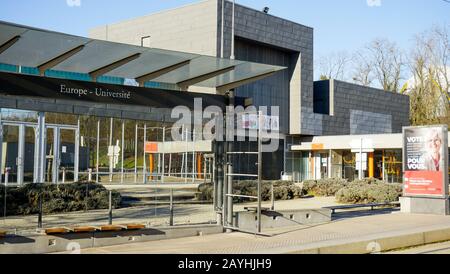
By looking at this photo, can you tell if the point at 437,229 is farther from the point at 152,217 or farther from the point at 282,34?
the point at 282,34

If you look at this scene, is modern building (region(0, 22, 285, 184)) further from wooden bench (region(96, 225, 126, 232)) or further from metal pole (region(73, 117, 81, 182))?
wooden bench (region(96, 225, 126, 232))

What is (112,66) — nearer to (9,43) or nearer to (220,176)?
(9,43)

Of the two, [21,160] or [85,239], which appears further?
[21,160]

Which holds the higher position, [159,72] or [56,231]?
[159,72]

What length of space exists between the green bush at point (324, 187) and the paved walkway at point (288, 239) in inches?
521

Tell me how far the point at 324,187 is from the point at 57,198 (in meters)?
17.6

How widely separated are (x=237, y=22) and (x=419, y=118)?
34.4 m

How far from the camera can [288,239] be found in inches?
467

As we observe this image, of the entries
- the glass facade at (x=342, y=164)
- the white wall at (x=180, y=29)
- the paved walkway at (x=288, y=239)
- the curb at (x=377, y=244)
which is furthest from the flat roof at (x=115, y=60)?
the glass facade at (x=342, y=164)

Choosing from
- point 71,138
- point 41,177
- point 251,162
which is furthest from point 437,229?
point 251,162

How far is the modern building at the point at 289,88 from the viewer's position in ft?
132

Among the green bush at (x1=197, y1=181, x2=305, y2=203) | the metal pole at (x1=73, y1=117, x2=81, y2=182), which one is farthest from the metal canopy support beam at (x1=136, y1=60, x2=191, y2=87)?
the green bush at (x1=197, y1=181, x2=305, y2=203)

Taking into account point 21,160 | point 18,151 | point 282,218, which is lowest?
point 282,218

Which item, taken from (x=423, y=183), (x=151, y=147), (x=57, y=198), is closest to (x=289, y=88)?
(x=423, y=183)
